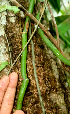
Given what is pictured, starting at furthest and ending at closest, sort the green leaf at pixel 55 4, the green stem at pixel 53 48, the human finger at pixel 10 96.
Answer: the green leaf at pixel 55 4
the green stem at pixel 53 48
the human finger at pixel 10 96

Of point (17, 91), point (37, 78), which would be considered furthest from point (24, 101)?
point (37, 78)

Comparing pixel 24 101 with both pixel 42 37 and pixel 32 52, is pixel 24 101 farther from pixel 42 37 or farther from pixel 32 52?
pixel 42 37

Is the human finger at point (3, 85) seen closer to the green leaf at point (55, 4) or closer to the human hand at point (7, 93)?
the human hand at point (7, 93)

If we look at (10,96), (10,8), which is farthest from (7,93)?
(10,8)

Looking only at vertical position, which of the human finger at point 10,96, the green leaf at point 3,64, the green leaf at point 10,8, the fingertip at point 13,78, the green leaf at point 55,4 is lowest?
the human finger at point 10,96

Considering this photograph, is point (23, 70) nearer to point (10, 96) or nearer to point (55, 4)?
point (10, 96)

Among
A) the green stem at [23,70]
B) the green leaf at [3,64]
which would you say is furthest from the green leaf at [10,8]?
the green leaf at [3,64]

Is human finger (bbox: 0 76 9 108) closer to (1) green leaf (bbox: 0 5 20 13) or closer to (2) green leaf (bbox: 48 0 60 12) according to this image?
(1) green leaf (bbox: 0 5 20 13)

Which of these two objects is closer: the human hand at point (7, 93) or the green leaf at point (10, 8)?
the human hand at point (7, 93)

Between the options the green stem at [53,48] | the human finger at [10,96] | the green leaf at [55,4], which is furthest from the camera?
the green leaf at [55,4]
